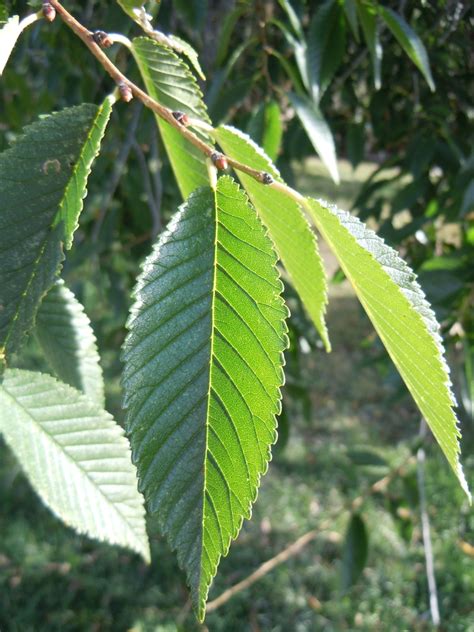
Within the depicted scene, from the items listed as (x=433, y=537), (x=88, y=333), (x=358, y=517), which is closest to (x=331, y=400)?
(x=433, y=537)

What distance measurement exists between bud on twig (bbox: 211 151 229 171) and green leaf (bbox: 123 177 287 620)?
8cm

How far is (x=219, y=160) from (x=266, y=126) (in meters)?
0.65

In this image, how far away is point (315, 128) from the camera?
1144 mm

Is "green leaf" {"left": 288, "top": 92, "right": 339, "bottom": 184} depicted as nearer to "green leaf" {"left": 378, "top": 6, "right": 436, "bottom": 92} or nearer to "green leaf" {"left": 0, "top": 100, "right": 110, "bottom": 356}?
"green leaf" {"left": 378, "top": 6, "right": 436, "bottom": 92}

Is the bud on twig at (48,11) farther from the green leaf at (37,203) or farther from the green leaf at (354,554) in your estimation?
the green leaf at (354,554)

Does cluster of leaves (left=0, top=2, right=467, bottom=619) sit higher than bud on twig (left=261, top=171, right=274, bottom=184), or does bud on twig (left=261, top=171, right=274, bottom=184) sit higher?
bud on twig (left=261, top=171, right=274, bottom=184)

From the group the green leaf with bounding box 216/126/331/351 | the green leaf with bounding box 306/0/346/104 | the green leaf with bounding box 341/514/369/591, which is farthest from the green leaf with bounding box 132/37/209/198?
the green leaf with bounding box 341/514/369/591

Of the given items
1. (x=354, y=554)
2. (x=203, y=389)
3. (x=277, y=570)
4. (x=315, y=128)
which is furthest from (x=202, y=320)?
(x=277, y=570)

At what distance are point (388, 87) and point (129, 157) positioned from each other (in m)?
0.72

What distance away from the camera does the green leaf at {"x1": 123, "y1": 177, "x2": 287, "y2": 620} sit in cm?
50

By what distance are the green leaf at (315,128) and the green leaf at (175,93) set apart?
1.38ft

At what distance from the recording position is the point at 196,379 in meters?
0.51

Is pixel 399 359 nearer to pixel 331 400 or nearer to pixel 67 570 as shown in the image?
pixel 67 570

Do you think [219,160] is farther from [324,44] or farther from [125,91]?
[324,44]
